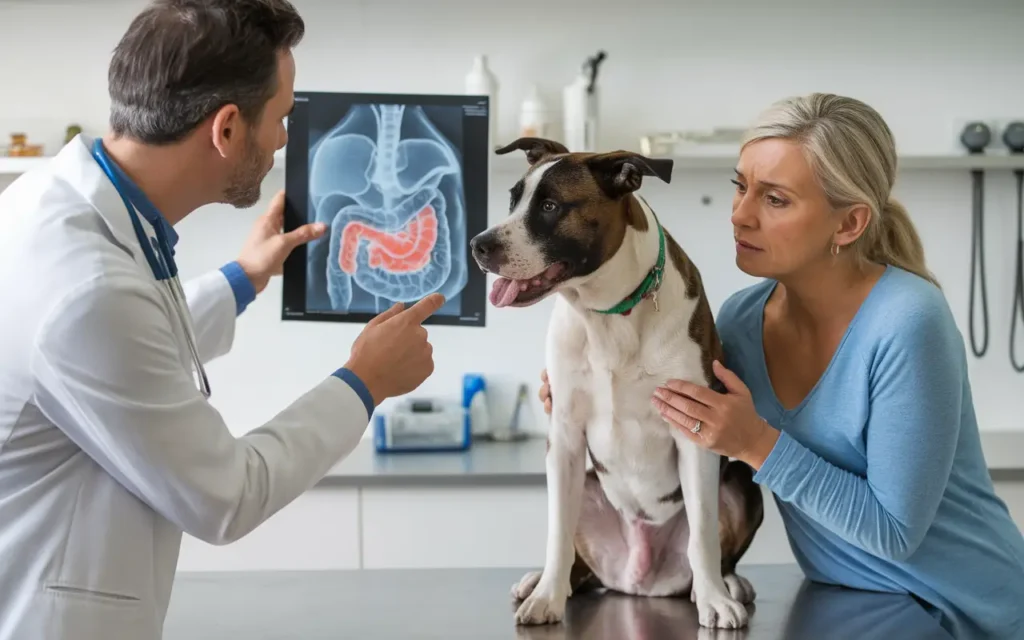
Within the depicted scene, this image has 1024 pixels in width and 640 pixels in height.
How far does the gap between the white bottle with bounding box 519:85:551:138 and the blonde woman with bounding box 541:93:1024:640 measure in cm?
163

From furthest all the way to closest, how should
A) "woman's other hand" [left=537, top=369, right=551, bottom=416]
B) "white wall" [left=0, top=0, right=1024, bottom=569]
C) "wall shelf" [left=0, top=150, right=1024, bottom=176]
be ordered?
"white wall" [left=0, top=0, right=1024, bottom=569]
"wall shelf" [left=0, top=150, right=1024, bottom=176]
"woman's other hand" [left=537, top=369, right=551, bottom=416]

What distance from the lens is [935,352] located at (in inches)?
64.0

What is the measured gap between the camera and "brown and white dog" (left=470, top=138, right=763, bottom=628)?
1711 mm

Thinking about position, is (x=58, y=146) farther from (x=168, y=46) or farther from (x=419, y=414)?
(x=168, y=46)

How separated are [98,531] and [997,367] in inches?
130

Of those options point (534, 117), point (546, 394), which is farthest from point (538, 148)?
point (534, 117)

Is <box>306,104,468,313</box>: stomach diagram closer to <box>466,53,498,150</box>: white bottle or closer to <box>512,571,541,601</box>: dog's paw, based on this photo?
<box>512,571,541,601</box>: dog's paw

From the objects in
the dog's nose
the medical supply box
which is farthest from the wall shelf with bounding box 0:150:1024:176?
the dog's nose

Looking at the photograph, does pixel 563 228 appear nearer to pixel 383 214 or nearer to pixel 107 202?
pixel 383 214

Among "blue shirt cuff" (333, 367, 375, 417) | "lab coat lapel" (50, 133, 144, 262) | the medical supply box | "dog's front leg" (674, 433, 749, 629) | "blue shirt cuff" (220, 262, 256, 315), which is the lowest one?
the medical supply box

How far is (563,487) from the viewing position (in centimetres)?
179

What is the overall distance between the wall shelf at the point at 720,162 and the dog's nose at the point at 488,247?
1.58 metres

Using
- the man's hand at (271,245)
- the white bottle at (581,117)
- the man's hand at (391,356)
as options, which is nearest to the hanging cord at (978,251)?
the white bottle at (581,117)

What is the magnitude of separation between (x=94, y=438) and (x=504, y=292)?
717 mm
